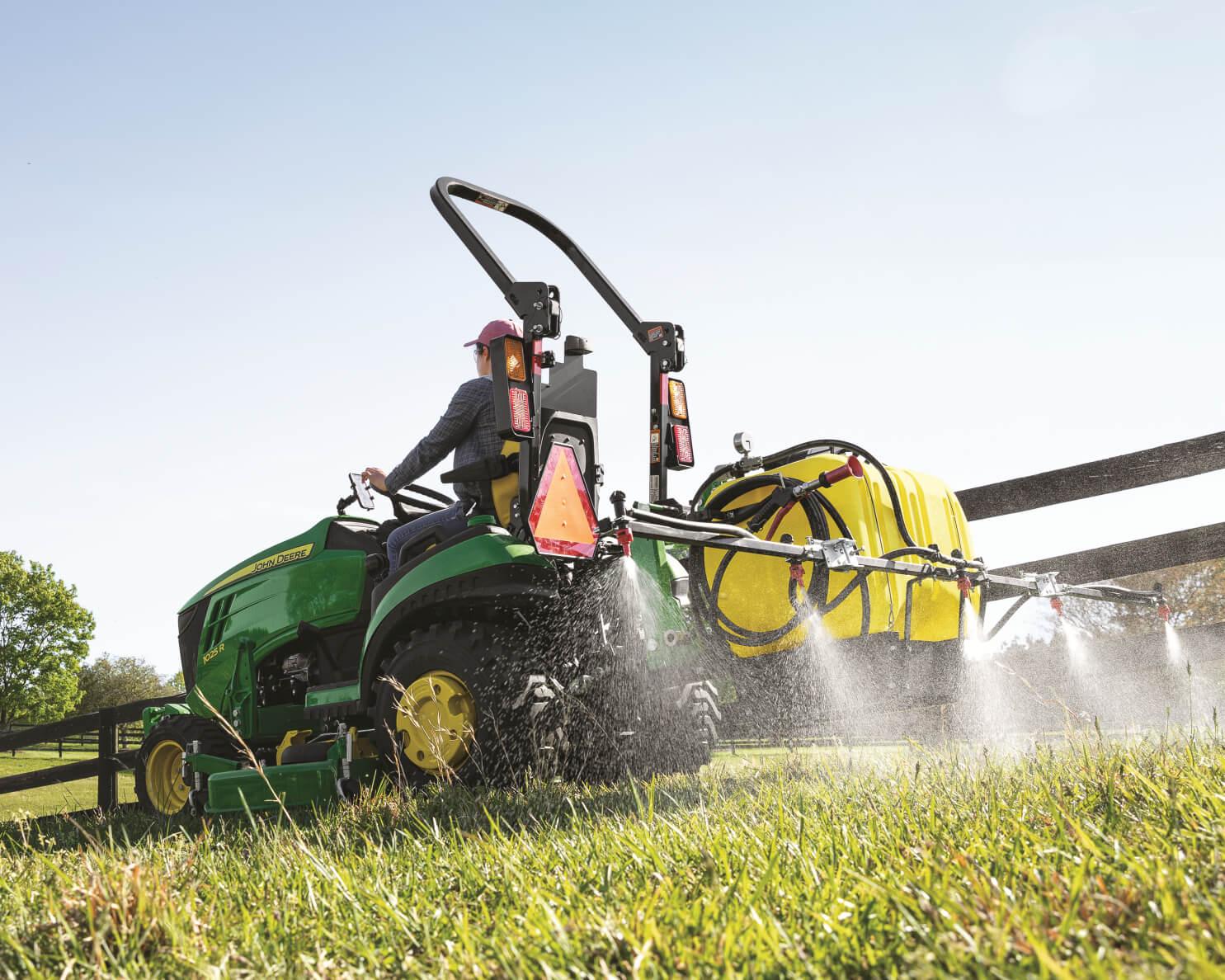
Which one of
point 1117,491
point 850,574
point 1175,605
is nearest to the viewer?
point 850,574

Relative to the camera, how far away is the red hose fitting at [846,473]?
3.86m

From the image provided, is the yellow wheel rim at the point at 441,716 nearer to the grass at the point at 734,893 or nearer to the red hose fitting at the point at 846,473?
the grass at the point at 734,893

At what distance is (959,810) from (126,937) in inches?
66.3

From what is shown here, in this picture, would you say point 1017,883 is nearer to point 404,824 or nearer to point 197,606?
point 404,824

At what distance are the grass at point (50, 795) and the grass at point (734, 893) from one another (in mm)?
1647

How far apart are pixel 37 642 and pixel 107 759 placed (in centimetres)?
3558

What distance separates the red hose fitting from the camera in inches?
152

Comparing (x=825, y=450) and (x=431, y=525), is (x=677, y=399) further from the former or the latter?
(x=431, y=525)

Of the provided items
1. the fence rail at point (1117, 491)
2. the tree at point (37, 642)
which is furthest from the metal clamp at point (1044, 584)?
the tree at point (37, 642)

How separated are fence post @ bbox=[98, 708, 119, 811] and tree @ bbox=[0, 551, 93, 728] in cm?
3368

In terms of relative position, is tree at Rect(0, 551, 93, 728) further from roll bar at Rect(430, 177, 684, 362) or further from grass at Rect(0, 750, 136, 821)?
roll bar at Rect(430, 177, 684, 362)

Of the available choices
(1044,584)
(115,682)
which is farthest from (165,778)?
(115,682)

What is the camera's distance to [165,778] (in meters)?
5.82

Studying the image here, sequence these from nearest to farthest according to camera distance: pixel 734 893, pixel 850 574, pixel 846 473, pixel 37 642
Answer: pixel 734 893 < pixel 850 574 < pixel 846 473 < pixel 37 642
